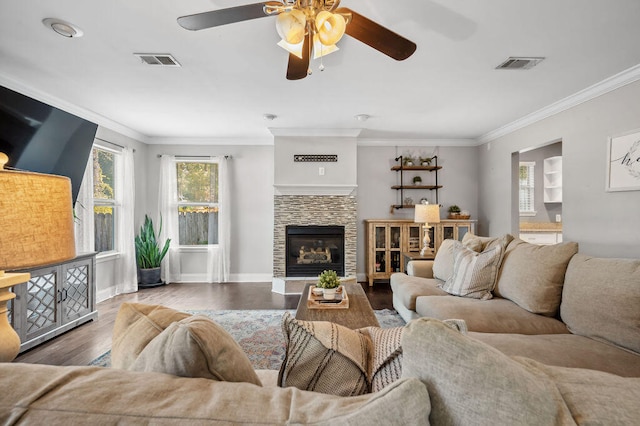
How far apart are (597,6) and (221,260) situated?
16.5 ft

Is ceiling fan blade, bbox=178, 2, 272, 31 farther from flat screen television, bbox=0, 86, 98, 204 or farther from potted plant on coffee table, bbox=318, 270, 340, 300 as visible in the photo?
flat screen television, bbox=0, 86, 98, 204

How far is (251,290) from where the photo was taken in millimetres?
4586

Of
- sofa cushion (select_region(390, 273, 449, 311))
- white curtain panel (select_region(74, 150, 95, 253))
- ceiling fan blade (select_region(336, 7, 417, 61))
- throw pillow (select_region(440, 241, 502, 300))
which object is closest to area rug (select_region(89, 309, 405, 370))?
sofa cushion (select_region(390, 273, 449, 311))

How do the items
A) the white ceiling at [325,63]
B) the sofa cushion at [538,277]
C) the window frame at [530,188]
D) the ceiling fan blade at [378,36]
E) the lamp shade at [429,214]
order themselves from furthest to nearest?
1. the window frame at [530,188]
2. the lamp shade at [429,214]
3. the sofa cushion at [538,277]
4. the white ceiling at [325,63]
5. the ceiling fan blade at [378,36]

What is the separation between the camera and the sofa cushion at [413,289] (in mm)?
2625

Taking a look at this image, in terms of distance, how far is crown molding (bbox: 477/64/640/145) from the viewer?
2717mm

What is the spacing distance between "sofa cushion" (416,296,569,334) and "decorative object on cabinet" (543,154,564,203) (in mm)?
4259

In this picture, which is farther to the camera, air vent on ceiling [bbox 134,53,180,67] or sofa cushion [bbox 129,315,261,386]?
air vent on ceiling [bbox 134,53,180,67]

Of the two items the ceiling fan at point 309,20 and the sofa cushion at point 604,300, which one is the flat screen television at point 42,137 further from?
the sofa cushion at point 604,300

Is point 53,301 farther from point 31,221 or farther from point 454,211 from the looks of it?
point 454,211

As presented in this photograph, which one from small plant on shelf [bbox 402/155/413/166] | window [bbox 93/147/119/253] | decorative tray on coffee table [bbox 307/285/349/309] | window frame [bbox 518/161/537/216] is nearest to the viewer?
decorative tray on coffee table [bbox 307/285/349/309]

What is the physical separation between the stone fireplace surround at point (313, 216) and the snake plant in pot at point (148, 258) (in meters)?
1.89

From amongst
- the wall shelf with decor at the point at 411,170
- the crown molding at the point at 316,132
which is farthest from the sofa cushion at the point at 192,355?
the wall shelf with decor at the point at 411,170

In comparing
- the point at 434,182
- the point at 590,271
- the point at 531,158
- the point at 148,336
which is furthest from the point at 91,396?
the point at 531,158
